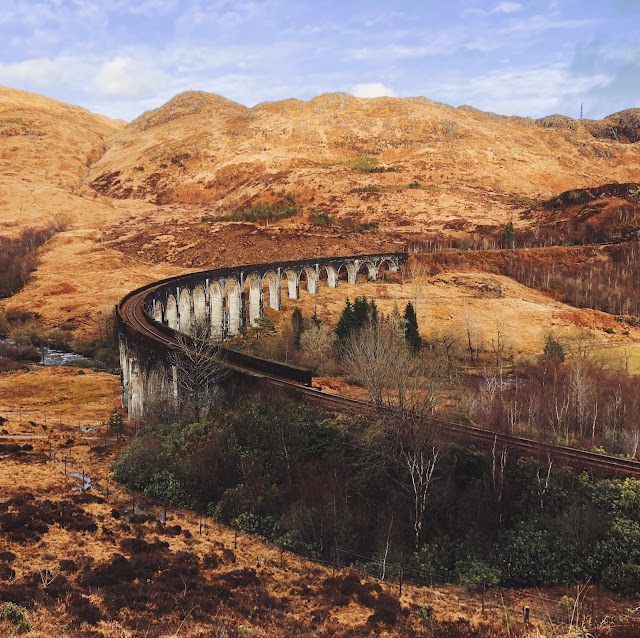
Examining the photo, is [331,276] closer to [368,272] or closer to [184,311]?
[368,272]

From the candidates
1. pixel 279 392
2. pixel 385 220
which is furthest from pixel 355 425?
pixel 385 220

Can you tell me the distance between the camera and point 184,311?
6756 cm

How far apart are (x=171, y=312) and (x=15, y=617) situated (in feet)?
164

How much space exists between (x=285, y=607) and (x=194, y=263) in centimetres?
9783

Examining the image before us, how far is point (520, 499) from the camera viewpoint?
22.7 meters

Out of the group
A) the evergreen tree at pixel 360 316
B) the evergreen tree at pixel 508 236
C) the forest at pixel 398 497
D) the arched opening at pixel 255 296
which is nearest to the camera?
the forest at pixel 398 497

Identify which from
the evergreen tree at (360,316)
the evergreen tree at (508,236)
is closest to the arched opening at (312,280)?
the evergreen tree at (360,316)

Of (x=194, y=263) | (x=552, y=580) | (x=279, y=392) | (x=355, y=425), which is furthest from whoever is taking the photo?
(x=194, y=263)

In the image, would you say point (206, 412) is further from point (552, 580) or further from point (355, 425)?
point (552, 580)

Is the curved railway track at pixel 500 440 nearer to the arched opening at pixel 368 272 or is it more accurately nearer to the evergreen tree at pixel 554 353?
the evergreen tree at pixel 554 353

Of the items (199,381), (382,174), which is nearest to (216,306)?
(199,381)

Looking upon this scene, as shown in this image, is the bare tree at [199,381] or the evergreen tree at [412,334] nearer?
the bare tree at [199,381]

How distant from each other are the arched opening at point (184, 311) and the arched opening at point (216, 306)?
4.36m

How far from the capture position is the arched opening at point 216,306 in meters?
72.7
